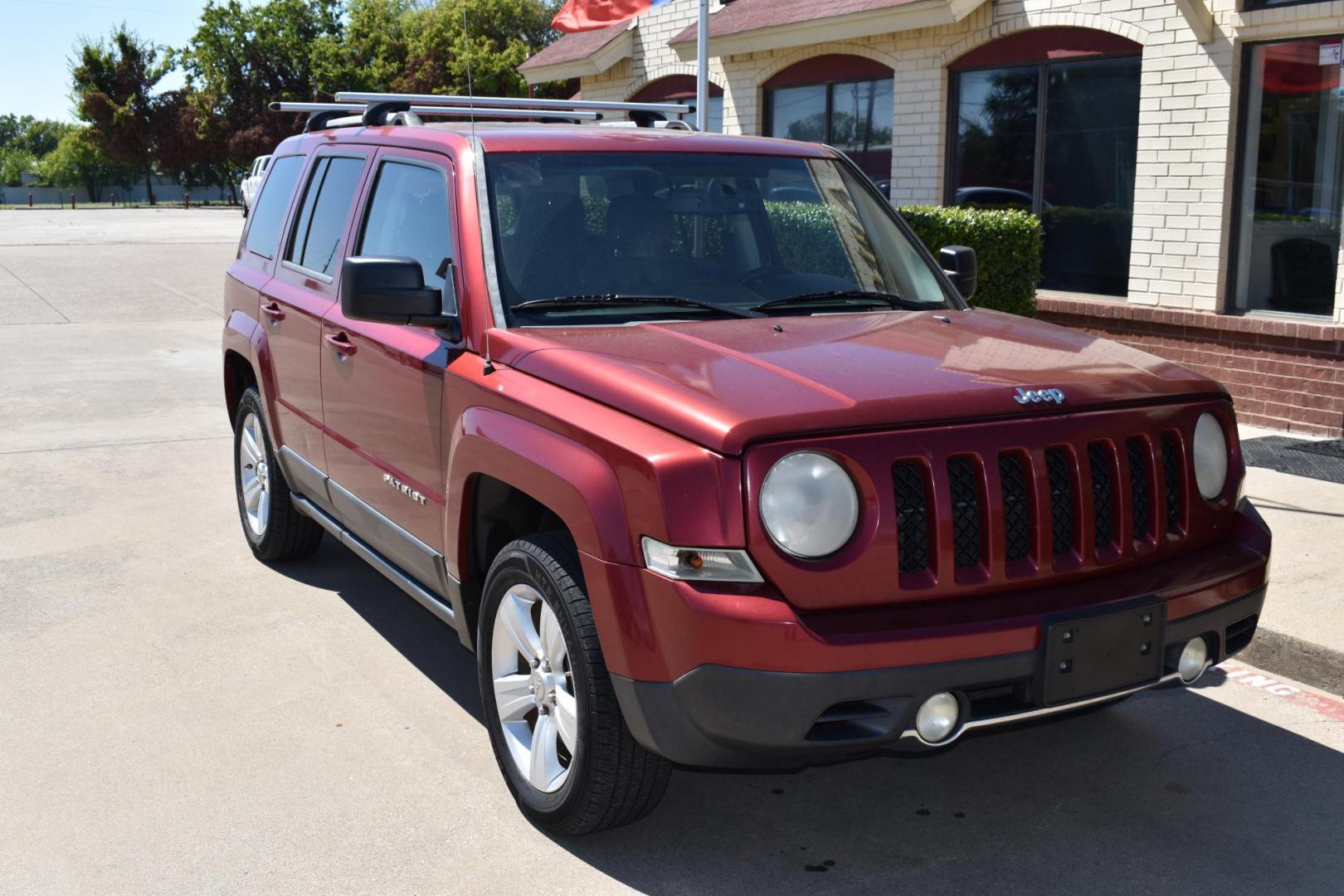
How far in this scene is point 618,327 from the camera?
13.3 ft

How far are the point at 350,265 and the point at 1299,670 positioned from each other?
12.4ft

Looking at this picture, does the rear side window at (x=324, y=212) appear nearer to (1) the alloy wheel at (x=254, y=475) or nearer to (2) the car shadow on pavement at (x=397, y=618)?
(1) the alloy wheel at (x=254, y=475)

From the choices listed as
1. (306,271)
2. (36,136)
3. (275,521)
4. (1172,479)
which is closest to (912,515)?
(1172,479)

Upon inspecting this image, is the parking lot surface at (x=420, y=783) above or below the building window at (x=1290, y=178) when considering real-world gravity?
below

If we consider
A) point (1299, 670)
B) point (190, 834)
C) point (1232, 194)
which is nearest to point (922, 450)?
point (190, 834)

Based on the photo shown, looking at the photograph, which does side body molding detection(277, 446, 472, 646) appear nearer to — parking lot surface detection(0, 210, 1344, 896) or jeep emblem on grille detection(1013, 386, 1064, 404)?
parking lot surface detection(0, 210, 1344, 896)

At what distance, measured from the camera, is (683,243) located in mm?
4465

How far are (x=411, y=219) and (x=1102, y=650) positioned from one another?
9.07 feet

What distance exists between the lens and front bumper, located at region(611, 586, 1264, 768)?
311 centimetres

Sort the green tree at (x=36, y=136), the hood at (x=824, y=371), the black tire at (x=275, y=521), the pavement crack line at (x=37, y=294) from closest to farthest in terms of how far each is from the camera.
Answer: the hood at (x=824, y=371), the black tire at (x=275, y=521), the pavement crack line at (x=37, y=294), the green tree at (x=36, y=136)

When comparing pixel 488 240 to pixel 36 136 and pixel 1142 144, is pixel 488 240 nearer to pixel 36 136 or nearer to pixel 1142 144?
pixel 1142 144

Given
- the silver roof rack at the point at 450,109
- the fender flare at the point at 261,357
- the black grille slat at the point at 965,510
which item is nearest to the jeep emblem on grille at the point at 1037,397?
the black grille slat at the point at 965,510

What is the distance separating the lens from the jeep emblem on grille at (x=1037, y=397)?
3.43 m

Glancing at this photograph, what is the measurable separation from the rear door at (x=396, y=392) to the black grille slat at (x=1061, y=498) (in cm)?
185
